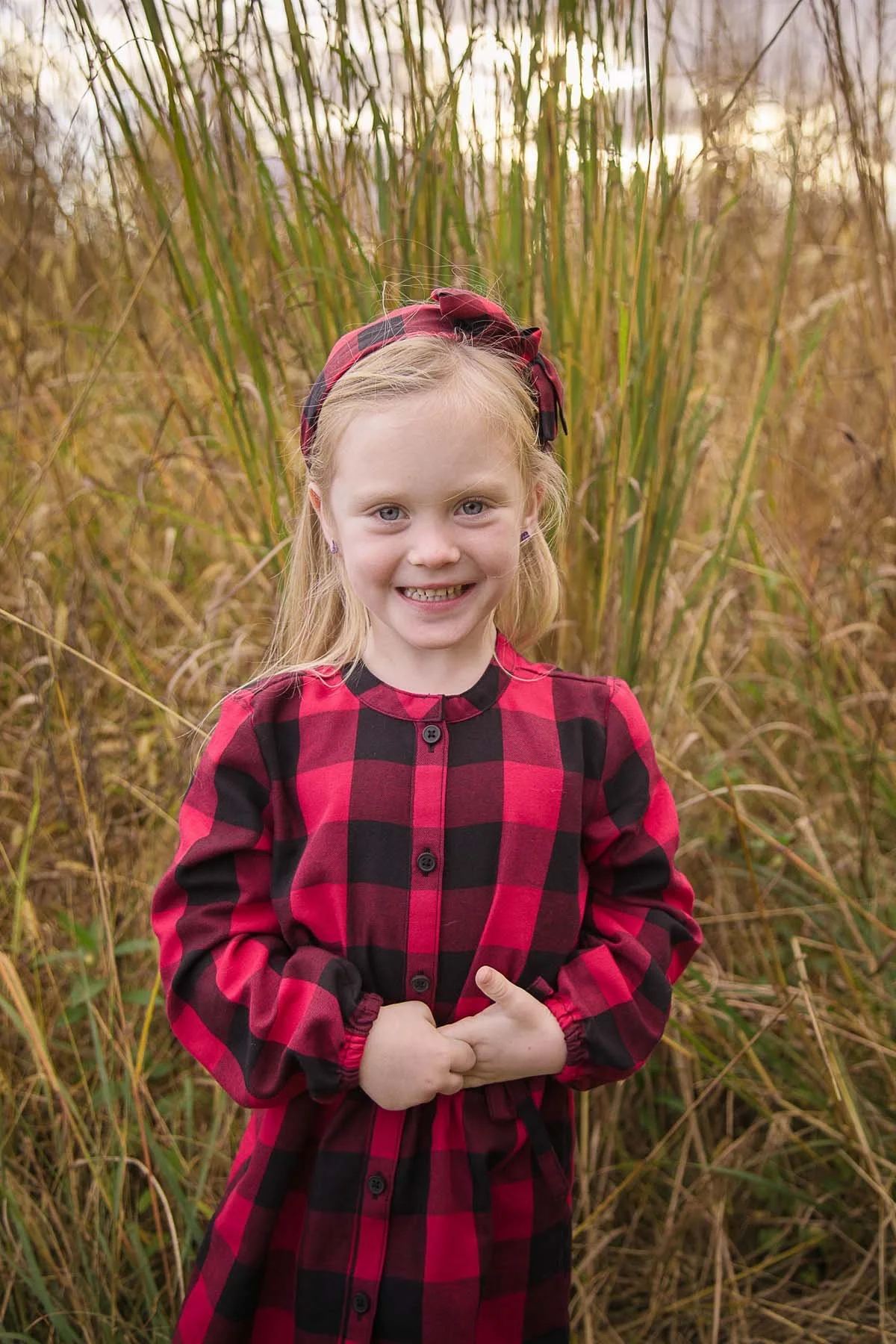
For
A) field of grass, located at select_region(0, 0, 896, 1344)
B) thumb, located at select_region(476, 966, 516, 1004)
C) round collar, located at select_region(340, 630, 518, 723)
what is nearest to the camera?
thumb, located at select_region(476, 966, 516, 1004)

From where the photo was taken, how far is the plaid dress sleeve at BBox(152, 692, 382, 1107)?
1102 millimetres

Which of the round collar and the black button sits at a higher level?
the round collar

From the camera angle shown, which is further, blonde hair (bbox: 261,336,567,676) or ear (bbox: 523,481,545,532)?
ear (bbox: 523,481,545,532)

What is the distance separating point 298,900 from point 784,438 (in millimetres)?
1997

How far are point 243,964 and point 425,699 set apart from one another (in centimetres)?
34

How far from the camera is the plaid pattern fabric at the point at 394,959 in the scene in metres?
1.13

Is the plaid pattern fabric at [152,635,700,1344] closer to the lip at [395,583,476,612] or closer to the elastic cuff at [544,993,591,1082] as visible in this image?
the elastic cuff at [544,993,591,1082]

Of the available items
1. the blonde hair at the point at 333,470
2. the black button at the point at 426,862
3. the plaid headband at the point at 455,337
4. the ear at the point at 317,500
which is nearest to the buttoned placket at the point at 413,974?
the black button at the point at 426,862

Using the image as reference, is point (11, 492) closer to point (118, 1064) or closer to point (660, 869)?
point (118, 1064)

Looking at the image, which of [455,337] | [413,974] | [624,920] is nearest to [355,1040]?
[413,974]

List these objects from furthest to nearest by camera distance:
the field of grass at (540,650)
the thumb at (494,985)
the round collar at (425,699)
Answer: the field of grass at (540,650)
the round collar at (425,699)
the thumb at (494,985)

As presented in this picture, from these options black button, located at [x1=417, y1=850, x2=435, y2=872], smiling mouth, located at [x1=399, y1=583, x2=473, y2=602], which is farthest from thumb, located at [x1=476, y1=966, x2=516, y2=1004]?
smiling mouth, located at [x1=399, y1=583, x2=473, y2=602]

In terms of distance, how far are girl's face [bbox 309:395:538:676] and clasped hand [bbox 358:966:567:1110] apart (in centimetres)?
38

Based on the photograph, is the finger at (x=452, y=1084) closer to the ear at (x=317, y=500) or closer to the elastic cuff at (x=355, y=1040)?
the elastic cuff at (x=355, y=1040)
